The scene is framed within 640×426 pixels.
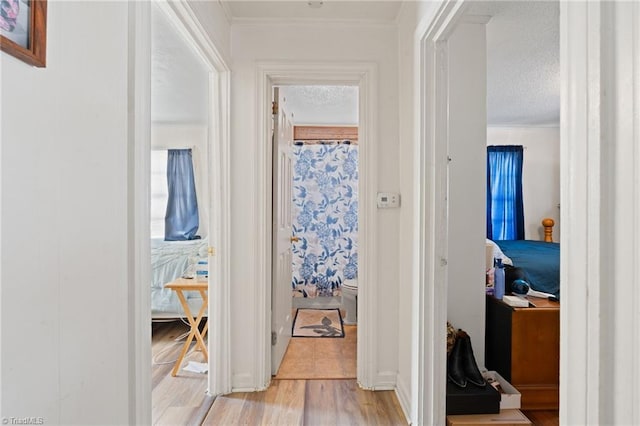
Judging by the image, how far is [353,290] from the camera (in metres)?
3.53

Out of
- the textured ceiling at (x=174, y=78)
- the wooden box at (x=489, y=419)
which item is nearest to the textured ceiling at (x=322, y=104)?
the textured ceiling at (x=174, y=78)

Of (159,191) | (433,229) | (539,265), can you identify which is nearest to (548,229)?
(539,265)

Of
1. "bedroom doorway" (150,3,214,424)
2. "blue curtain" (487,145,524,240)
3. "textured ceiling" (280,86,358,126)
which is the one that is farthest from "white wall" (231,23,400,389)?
"blue curtain" (487,145,524,240)

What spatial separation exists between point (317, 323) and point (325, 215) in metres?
1.52

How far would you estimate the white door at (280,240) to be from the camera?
240 centimetres

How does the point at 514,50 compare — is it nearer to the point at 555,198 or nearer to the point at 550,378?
the point at 550,378

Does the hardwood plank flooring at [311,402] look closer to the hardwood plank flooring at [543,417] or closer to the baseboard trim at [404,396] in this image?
the baseboard trim at [404,396]

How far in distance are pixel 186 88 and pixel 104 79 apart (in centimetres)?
288

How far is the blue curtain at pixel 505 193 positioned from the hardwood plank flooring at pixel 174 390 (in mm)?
4584

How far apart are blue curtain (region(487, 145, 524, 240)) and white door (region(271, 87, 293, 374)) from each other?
3702mm

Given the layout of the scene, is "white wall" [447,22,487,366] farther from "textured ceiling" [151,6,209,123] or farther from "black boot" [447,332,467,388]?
"textured ceiling" [151,6,209,123]

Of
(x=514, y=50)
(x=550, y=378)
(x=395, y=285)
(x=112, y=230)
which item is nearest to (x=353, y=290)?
(x=395, y=285)

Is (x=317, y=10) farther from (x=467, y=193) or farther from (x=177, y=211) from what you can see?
(x=177, y=211)

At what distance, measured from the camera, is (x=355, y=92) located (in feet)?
11.6
